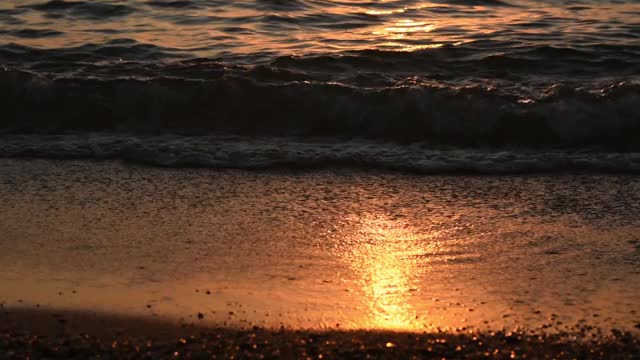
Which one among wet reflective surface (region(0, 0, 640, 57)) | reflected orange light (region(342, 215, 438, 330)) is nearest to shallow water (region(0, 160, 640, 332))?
reflected orange light (region(342, 215, 438, 330))

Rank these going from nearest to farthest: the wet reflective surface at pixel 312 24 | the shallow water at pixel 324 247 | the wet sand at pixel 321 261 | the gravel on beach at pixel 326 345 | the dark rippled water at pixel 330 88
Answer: the gravel on beach at pixel 326 345 < the wet sand at pixel 321 261 < the shallow water at pixel 324 247 < the dark rippled water at pixel 330 88 < the wet reflective surface at pixel 312 24

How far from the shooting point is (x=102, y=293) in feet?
14.4

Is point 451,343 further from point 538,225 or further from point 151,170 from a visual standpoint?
point 151,170

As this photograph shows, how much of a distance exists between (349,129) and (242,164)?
45.6 inches

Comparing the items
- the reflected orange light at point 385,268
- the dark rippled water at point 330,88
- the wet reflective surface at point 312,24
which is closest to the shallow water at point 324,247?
the reflected orange light at point 385,268

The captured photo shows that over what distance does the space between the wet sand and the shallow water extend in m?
0.01

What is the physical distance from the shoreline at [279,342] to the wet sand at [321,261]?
0.03 feet

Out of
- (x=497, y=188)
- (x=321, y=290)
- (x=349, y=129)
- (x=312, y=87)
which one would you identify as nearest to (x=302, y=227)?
(x=321, y=290)

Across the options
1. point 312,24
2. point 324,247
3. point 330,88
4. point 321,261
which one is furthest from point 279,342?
point 312,24

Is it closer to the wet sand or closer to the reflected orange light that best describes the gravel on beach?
the wet sand

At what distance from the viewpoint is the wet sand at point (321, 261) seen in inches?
156

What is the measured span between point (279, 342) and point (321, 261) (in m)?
0.99

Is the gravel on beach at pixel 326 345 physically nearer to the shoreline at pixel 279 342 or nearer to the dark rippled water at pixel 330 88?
the shoreline at pixel 279 342

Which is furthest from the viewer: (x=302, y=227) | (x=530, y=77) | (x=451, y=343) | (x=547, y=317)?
(x=530, y=77)
